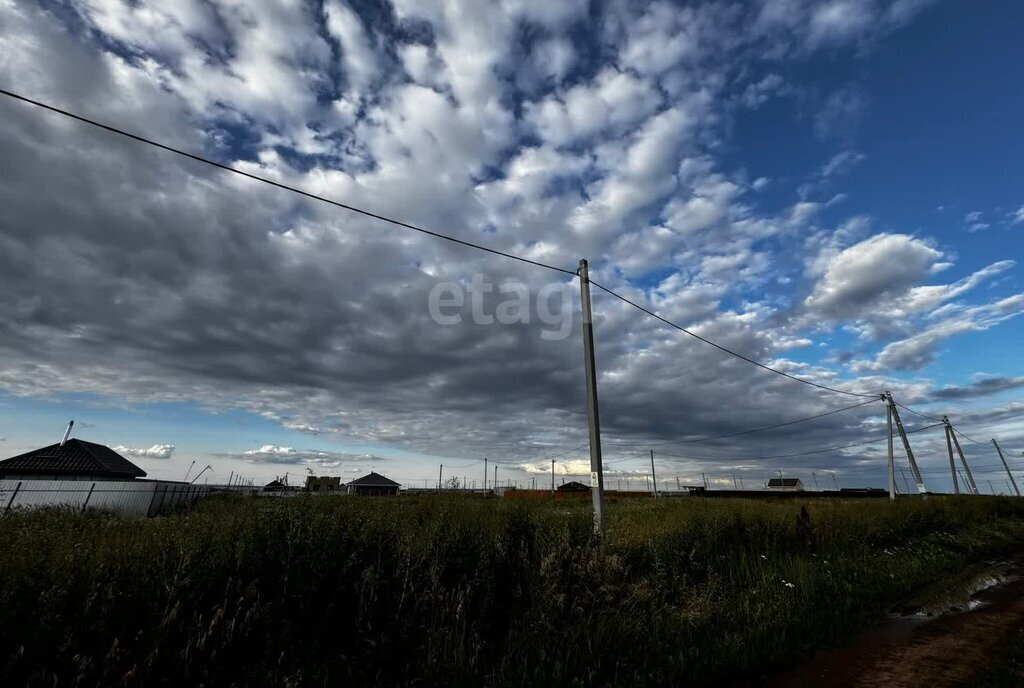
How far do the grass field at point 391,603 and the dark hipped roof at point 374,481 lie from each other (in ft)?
232

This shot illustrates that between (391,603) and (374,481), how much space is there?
256 feet

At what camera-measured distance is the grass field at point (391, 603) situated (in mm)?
4004

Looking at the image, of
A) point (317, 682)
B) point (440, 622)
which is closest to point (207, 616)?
point (317, 682)

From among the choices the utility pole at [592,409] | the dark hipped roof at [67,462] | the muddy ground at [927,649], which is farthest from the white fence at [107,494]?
the muddy ground at [927,649]

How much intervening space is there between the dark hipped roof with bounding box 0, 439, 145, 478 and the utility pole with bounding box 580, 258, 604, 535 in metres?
46.8

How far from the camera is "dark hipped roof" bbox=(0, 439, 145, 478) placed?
3700cm

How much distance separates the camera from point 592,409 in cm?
995

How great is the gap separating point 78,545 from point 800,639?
28.7 ft

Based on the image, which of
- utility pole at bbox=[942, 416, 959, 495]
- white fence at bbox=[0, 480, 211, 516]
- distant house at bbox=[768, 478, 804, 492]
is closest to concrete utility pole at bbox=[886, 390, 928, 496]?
utility pole at bbox=[942, 416, 959, 495]

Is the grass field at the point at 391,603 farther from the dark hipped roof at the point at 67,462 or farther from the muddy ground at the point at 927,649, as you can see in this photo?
the dark hipped roof at the point at 67,462

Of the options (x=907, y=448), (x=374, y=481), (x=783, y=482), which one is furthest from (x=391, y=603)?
(x=783, y=482)

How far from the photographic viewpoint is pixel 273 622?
4582 mm

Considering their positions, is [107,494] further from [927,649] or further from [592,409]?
[927,649]

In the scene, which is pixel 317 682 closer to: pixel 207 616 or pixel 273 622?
pixel 273 622
